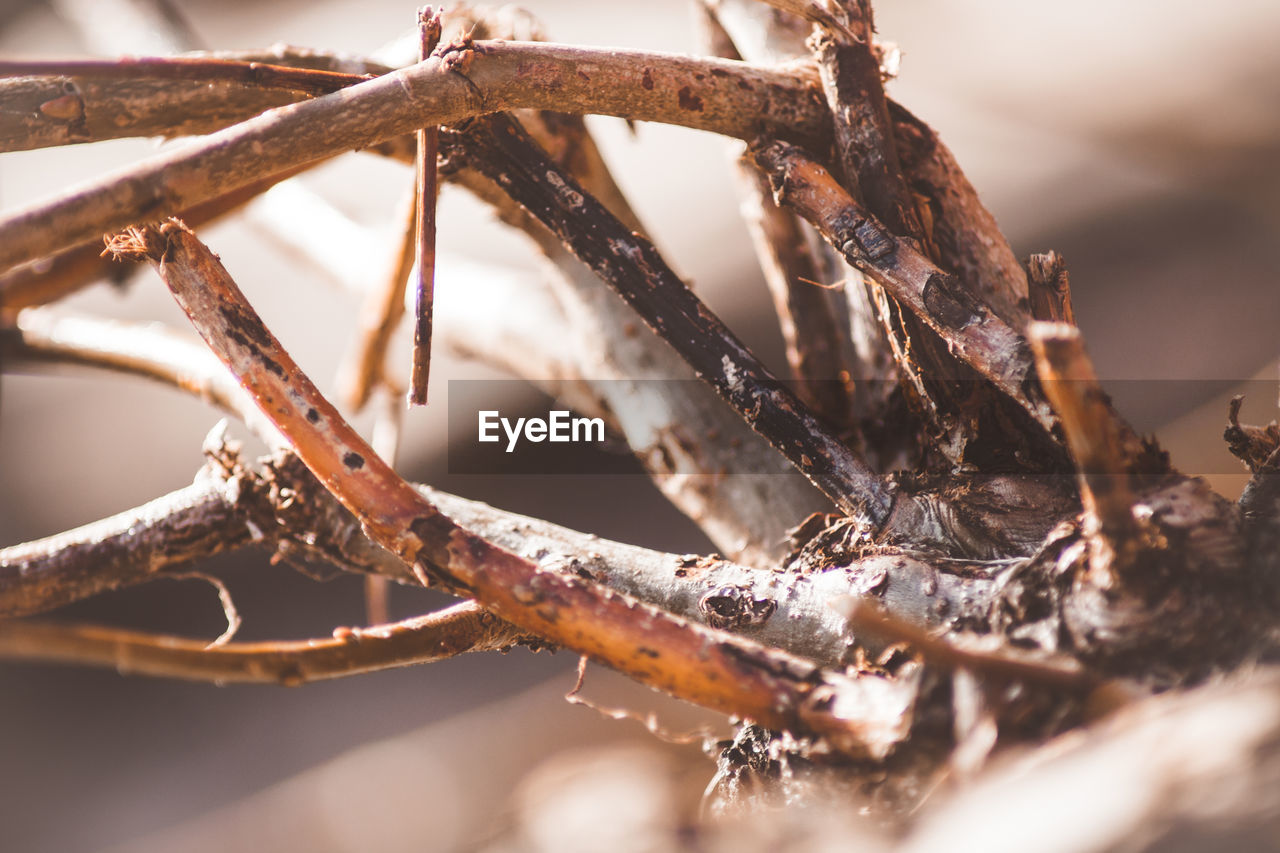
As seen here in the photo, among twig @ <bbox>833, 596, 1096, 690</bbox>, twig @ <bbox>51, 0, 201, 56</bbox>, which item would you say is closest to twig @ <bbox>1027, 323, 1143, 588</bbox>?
twig @ <bbox>833, 596, 1096, 690</bbox>

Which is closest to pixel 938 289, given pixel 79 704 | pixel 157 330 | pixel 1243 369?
pixel 157 330

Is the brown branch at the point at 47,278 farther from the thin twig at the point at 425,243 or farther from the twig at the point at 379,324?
the thin twig at the point at 425,243

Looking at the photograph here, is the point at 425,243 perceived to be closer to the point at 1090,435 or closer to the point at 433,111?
the point at 433,111

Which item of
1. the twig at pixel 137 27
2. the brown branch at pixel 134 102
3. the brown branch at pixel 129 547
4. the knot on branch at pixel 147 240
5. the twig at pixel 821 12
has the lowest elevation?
the brown branch at pixel 129 547

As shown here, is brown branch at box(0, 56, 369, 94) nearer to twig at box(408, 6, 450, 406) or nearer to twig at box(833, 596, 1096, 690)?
twig at box(408, 6, 450, 406)

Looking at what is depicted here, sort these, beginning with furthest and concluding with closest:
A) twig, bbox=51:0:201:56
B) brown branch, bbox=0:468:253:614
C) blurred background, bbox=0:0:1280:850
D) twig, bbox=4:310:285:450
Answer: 1. blurred background, bbox=0:0:1280:850
2. twig, bbox=51:0:201:56
3. twig, bbox=4:310:285:450
4. brown branch, bbox=0:468:253:614

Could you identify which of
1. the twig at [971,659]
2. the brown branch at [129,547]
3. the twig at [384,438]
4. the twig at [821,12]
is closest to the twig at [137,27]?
the twig at [384,438]
